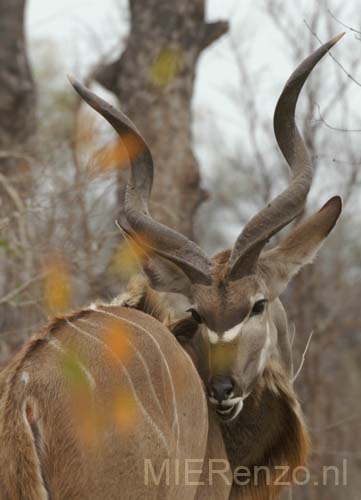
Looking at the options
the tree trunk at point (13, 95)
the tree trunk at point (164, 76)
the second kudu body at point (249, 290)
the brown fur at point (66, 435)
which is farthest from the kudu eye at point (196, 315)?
the tree trunk at point (164, 76)

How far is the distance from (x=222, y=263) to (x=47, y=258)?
1683mm

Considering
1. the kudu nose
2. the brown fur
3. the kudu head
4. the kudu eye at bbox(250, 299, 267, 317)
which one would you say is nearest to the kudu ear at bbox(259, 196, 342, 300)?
the kudu head

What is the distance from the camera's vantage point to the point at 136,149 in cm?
396

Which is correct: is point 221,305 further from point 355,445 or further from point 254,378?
point 355,445

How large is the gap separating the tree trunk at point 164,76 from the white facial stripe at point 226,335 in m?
3.28

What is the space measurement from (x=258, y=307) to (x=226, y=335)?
24 cm

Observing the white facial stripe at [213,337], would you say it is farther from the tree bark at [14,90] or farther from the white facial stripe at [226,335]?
the tree bark at [14,90]

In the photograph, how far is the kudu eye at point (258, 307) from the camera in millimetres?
3801

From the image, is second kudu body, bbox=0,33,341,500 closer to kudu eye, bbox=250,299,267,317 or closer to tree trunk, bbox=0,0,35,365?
kudu eye, bbox=250,299,267,317

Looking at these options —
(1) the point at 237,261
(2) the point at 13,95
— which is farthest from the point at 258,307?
(2) the point at 13,95

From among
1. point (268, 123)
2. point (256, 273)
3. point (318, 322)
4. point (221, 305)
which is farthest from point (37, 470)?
point (268, 123)

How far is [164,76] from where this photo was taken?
23.3 ft

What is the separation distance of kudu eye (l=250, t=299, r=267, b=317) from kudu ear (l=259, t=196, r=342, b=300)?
0.15 meters

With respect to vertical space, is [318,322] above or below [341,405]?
above
